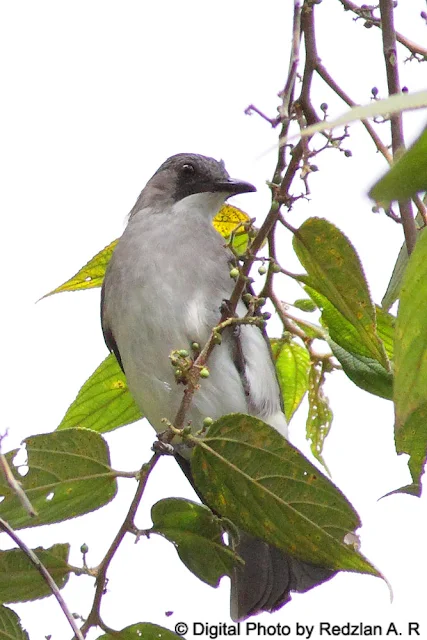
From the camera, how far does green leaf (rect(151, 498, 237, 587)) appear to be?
2461 mm

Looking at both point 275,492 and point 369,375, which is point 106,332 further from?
point 275,492

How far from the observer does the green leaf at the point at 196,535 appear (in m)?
2.46

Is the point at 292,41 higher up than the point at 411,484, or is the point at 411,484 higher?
the point at 292,41

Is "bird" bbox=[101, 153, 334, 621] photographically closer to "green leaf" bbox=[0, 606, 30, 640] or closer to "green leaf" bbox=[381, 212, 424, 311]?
"green leaf" bbox=[381, 212, 424, 311]

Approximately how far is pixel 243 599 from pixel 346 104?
83.6 inches

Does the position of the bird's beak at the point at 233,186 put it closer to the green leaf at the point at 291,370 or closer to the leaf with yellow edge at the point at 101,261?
the leaf with yellow edge at the point at 101,261

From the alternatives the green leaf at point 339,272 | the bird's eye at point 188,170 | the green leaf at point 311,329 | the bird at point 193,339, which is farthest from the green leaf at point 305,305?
the bird's eye at point 188,170

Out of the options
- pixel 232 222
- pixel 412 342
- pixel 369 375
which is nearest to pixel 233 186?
pixel 232 222

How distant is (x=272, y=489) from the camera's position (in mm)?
2121

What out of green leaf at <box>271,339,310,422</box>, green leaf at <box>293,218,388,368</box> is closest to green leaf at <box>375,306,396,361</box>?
green leaf at <box>293,218,388,368</box>

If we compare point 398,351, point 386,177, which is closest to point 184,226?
point 398,351

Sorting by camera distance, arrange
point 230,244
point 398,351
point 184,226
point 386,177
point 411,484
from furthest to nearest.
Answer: point 184,226 < point 230,244 < point 411,484 < point 398,351 < point 386,177

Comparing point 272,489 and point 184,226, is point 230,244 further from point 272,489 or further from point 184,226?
point 184,226

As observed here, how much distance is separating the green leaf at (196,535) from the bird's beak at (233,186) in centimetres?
195
